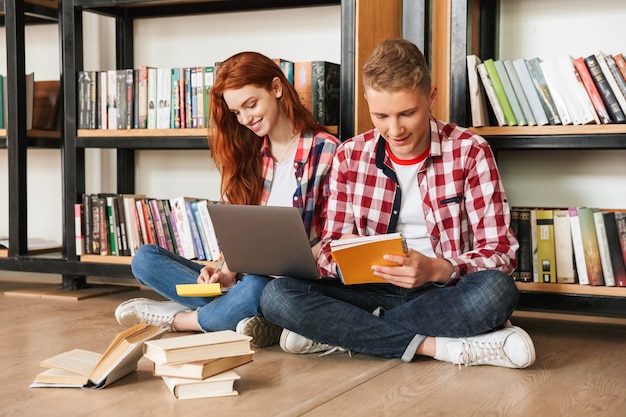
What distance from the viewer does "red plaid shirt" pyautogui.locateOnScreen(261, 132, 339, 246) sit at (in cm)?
220

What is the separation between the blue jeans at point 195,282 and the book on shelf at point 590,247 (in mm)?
863

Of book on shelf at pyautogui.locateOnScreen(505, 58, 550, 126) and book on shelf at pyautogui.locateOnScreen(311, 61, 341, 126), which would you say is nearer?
book on shelf at pyautogui.locateOnScreen(505, 58, 550, 126)

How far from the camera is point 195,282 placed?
2234 mm

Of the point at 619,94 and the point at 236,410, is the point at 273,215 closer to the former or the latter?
the point at 236,410

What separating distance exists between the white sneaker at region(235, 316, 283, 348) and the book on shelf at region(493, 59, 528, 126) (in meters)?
0.86

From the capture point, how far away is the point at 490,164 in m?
1.94

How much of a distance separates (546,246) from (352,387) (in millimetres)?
878

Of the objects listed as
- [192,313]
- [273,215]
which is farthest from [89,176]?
[273,215]

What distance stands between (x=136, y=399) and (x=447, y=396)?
58 cm

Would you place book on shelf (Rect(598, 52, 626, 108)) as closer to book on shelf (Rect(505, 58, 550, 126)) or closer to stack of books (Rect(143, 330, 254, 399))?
book on shelf (Rect(505, 58, 550, 126))

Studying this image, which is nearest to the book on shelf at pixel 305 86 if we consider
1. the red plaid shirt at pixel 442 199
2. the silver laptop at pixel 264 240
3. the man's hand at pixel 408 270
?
the red plaid shirt at pixel 442 199

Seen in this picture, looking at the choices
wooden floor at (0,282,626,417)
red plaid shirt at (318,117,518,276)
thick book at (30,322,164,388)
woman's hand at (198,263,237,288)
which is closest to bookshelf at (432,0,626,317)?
wooden floor at (0,282,626,417)

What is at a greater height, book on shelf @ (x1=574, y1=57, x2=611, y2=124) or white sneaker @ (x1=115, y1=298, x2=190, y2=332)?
book on shelf @ (x1=574, y1=57, x2=611, y2=124)

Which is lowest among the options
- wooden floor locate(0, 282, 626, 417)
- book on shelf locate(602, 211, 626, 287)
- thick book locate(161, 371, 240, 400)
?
wooden floor locate(0, 282, 626, 417)
